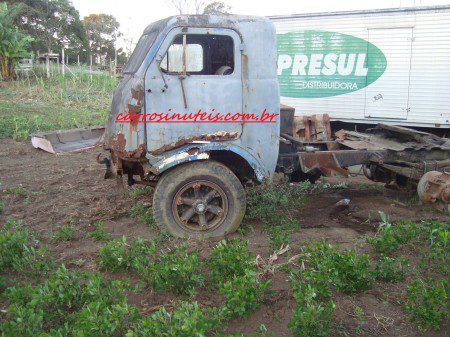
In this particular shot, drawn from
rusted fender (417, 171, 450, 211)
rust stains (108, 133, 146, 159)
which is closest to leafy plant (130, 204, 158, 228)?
rust stains (108, 133, 146, 159)

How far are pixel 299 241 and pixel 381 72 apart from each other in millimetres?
6958

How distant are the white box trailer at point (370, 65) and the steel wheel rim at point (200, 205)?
685cm

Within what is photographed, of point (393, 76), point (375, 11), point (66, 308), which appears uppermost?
point (375, 11)

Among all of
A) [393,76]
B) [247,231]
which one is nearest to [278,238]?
[247,231]

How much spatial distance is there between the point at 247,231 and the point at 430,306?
263 cm

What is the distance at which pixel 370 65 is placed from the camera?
11.0 m

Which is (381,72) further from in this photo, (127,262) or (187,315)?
(187,315)

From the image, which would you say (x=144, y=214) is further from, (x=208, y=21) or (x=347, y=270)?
(x=347, y=270)

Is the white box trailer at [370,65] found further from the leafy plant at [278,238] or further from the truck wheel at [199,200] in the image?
the truck wheel at [199,200]

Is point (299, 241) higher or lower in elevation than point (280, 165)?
lower

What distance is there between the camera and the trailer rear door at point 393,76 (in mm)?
10586

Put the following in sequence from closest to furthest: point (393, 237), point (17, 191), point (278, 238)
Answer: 1. point (393, 237)
2. point (278, 238)
3. point (17, 191)

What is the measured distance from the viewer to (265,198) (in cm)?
593

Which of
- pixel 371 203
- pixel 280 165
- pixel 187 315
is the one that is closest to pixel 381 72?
pixel 371 203
